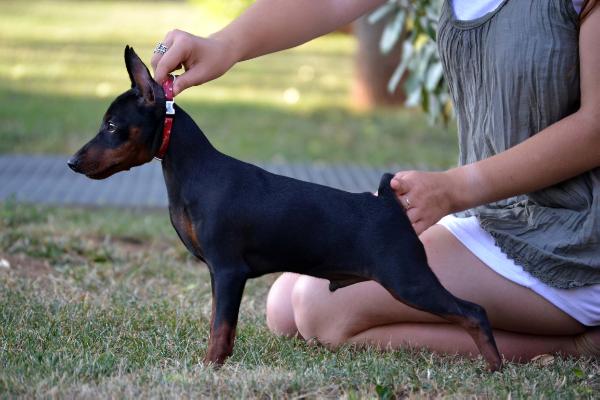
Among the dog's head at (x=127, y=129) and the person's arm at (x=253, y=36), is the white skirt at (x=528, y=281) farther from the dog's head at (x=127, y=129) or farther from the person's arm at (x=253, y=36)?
the dog's head at (x=127, y=129)

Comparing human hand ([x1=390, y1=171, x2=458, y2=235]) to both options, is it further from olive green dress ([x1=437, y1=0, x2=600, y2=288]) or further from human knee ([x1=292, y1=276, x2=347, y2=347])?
human knee ([x1=292, y1=276, x2=347, y2=347])

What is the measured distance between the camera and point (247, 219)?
2805 millimetres

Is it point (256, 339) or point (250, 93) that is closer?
point (256, 339)

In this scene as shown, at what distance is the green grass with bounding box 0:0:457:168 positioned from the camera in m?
8.42

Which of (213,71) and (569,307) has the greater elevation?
(213,71)

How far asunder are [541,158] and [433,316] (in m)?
0.67

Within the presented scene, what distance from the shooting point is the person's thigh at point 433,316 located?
3.27m

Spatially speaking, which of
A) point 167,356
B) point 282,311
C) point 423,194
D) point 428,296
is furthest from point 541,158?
point 167,356

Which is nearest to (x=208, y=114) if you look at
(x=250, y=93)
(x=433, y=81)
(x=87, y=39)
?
(x=250, y=93)

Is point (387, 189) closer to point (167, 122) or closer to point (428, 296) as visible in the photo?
point (428, 296)

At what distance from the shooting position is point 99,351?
126 inches

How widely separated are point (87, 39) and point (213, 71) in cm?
1293

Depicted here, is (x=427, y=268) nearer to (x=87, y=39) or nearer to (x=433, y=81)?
(x=433, y=81)

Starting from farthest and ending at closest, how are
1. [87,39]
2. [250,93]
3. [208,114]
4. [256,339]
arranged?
[87,39] → [250,93] → [208,114] → [256,339]
